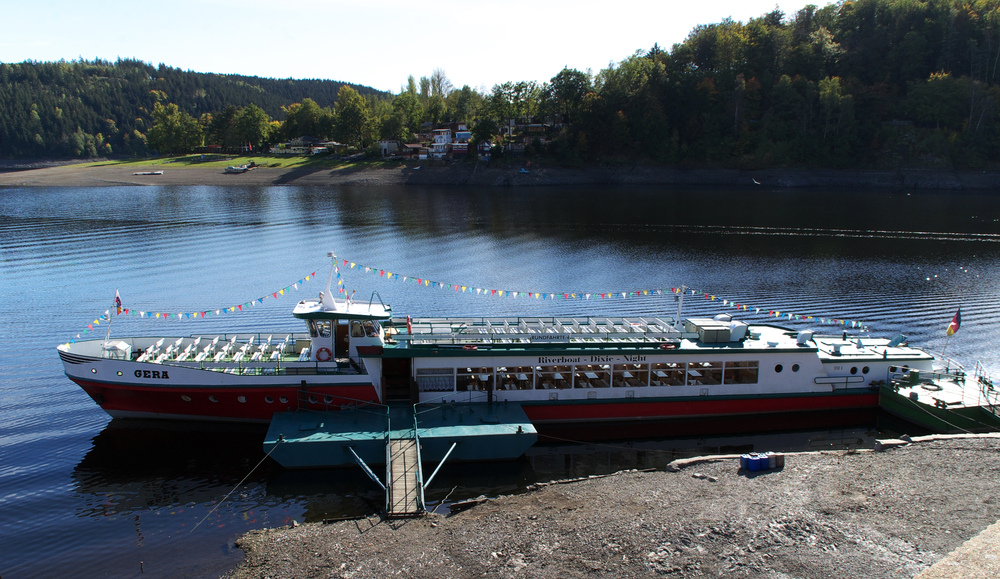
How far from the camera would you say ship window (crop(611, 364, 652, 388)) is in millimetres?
23859

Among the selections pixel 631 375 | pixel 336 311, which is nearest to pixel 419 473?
pixel 336 311

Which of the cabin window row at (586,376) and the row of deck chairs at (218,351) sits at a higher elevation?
the row of deck chairs at (218,351)

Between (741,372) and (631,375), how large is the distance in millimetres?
4307

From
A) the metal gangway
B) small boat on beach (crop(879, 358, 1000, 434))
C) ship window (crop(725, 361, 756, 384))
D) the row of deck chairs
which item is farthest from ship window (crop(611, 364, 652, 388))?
the row of deck chairs

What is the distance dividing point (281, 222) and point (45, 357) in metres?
43.8

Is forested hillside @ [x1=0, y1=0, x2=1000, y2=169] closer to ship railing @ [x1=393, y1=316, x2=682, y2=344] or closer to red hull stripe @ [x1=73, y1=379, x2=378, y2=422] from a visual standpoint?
ship railing @ [x1=393, y1=316, x2=682, y2=344]

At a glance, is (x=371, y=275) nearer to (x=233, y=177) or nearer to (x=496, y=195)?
(x=496, y=195)

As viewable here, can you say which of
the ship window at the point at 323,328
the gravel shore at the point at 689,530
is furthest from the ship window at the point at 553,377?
the ship window at the point at 323,328

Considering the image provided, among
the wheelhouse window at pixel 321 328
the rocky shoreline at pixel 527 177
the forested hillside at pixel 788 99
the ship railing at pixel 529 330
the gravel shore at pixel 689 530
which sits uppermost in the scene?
the forested hillside at pixel 788 99

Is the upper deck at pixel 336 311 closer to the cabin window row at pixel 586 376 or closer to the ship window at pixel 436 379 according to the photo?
the ship window at pixel 436 379

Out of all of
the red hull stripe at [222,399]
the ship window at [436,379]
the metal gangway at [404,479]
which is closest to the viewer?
the metal gangway at [404,479]

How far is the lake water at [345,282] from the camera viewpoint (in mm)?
18047

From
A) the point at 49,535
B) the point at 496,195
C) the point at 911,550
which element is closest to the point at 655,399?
the point at 911,550

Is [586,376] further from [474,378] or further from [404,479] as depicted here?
[404,479]
